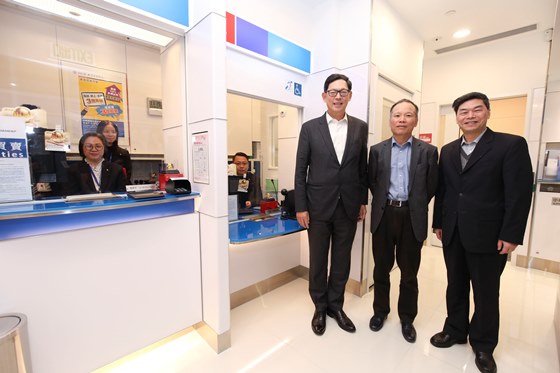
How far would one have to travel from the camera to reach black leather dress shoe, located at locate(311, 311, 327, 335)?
82.0 inches

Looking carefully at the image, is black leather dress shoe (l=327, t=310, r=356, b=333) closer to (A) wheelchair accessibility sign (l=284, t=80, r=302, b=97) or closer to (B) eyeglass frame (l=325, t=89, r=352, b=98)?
(B) eyeglass frame (l=325, t=89, r=352, b=98)

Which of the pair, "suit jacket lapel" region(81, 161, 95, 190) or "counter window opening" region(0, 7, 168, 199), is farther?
"counter window opening" region(0, 7, 168, 199)

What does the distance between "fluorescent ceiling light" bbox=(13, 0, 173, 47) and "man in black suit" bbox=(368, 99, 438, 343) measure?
1.93 m

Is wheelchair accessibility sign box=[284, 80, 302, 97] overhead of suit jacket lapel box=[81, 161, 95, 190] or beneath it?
overhead

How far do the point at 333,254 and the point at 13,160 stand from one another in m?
2.16

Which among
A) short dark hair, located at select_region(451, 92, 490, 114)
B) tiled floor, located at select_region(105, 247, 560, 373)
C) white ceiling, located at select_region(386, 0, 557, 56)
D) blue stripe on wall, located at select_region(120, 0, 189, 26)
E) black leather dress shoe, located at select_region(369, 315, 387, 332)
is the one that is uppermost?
white ceiling, located at select_region(386, 0, 557, 56)

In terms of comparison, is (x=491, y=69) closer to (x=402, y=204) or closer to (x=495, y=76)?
(x=495, y=76)

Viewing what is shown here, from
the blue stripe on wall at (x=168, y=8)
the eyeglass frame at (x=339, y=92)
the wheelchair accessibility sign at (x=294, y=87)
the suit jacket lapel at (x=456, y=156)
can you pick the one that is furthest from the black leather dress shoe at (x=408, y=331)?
the blue stripe on wall at (x=168, y=8)

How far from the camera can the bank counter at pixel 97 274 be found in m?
1.31

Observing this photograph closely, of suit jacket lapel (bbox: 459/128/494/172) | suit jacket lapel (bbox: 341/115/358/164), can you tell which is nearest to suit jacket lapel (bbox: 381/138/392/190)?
suit jacket lapel (bbox: 341/115/358/164)

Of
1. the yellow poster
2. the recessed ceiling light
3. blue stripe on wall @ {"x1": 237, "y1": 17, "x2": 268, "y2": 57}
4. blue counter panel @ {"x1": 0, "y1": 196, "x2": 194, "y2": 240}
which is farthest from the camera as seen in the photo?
the recessed ceiling light

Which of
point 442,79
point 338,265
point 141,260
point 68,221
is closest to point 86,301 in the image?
point 141,260

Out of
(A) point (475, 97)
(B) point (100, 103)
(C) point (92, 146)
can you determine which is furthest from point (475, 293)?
(B) point (100, 103)

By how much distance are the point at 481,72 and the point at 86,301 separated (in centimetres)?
531
